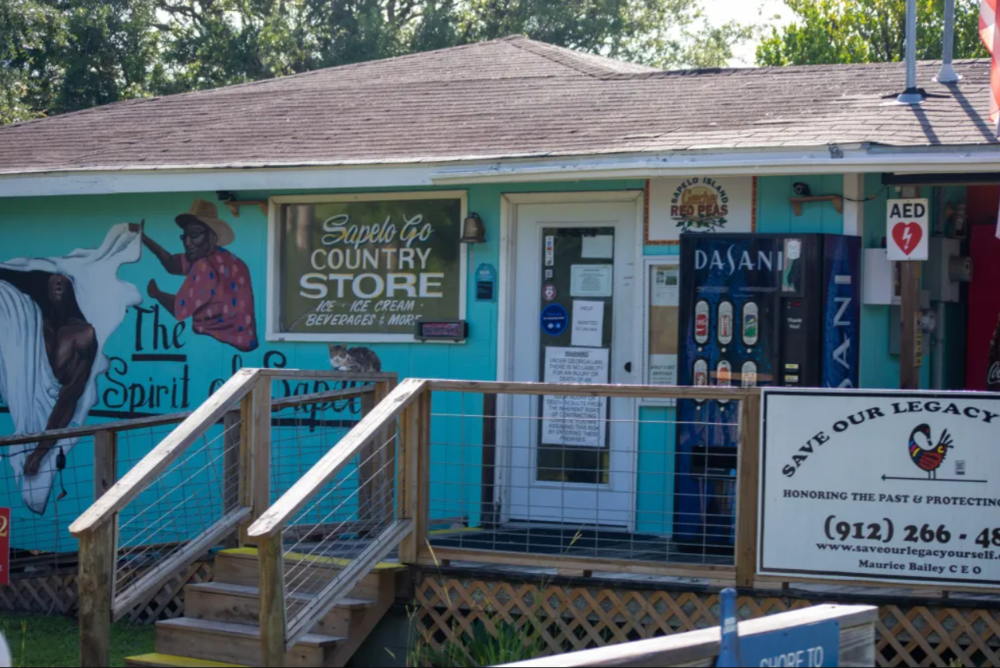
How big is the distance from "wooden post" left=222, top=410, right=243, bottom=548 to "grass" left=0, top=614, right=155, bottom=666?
84 centimetres

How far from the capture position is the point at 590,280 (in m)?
8.66

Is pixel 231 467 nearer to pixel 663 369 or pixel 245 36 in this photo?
pixel 663 369

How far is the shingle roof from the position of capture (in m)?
8.08

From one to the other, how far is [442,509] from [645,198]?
253 cm

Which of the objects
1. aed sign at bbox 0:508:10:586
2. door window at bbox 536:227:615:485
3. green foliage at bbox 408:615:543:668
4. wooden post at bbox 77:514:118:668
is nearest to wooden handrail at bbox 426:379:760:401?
green foliage at bbox 408:615:543:668

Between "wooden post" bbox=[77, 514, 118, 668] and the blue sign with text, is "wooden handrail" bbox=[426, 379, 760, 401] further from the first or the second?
the blue sign with text

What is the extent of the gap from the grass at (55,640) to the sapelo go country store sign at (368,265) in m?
2.56

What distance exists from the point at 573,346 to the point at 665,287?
0.81m

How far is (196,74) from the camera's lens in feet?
93.7

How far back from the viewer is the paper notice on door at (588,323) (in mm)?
8648

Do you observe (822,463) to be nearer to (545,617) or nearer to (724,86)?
(545,617)

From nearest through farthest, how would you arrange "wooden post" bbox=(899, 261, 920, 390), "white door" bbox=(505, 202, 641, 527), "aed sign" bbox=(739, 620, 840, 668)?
"aed sign" bbox=(739, 620, 840, 668) < "wooden post" bbox=(899, 261, 920, 390) < "white door" bbox=(505, 202, 641, 527)

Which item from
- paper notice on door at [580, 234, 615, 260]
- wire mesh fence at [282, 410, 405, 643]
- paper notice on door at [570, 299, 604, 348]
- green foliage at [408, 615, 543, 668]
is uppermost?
Result: paper notice on door at [580, 234, 615, 260]

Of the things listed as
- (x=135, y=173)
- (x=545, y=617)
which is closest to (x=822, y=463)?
(x=545, y=617)
